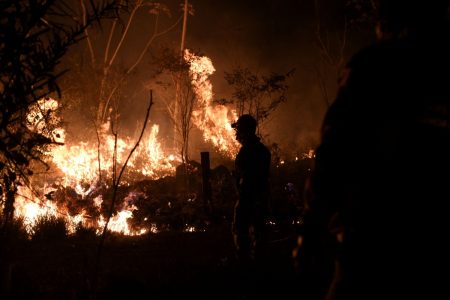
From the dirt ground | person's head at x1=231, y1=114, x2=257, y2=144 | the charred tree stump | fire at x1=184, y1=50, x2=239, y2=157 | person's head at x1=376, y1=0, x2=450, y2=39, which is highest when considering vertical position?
fire at x1=184, y1=50, x2=239, y2=157

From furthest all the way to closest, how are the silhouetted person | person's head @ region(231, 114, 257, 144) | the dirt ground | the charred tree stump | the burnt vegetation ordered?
the charred tree stump, person's head @ region(231, 114, 257, 144), the silhouetted person, the dirt ground, the burnt vegetation

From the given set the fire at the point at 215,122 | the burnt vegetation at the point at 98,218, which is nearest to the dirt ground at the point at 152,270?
the burnt vegetation at the point at 98,218

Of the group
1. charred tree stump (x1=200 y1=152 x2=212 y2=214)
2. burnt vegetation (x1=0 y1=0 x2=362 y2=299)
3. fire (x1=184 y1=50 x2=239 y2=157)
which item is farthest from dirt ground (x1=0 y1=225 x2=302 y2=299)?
fire (x1=184 y1=50 x2=239 y2=157)

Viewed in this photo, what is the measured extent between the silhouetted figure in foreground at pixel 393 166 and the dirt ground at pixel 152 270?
326 cm

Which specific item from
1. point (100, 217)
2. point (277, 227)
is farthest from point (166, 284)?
point (100, 217)

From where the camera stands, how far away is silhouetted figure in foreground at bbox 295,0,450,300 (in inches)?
71.3

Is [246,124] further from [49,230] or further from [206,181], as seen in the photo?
[49,230]

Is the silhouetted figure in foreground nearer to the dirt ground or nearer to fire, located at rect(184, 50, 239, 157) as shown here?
the dirt ground

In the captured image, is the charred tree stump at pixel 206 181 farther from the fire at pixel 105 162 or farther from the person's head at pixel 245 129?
the person's head at pixel 245 129

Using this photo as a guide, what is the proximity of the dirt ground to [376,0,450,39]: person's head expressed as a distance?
3812 millimetres

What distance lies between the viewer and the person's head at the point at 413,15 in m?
2.00

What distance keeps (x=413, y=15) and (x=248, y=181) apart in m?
3.69

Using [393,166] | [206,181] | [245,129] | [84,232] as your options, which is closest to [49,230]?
[84,232]

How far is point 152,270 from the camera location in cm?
655
